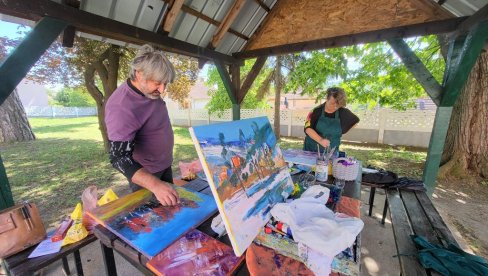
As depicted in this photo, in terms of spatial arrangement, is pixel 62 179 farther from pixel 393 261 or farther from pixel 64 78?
pixel 393 261

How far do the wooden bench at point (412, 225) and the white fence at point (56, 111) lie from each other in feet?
99.7

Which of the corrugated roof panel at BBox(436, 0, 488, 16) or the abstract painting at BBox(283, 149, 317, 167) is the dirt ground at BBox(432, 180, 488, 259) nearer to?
the abstract painting at BBox(283, 149, 317, 167)

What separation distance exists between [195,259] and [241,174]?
383 millimetres

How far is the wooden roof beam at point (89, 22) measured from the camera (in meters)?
1.85

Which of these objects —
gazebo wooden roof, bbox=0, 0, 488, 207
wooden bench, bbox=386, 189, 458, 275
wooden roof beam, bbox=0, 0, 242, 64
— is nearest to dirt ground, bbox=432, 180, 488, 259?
gazebo wooden roof, bbox=0, 0, 488, 207

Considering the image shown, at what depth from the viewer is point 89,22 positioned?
2293 millimetres

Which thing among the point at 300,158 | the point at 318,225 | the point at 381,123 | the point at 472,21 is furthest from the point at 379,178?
the point at 381,123

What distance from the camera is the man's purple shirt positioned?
1.24 m

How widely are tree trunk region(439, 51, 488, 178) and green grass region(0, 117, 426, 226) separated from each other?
664 mm

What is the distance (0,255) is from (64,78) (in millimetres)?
7946

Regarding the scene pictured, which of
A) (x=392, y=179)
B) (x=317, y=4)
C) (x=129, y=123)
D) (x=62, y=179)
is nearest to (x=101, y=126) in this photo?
(x=62, y=179)

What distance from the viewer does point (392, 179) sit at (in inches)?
86.2

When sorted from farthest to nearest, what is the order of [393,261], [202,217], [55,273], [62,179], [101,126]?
[101,126] < [62,179] < [393,261] < [55,273] < [202,217]

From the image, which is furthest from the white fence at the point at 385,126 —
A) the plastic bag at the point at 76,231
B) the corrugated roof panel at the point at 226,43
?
the plastic bag at the point at 76,231
